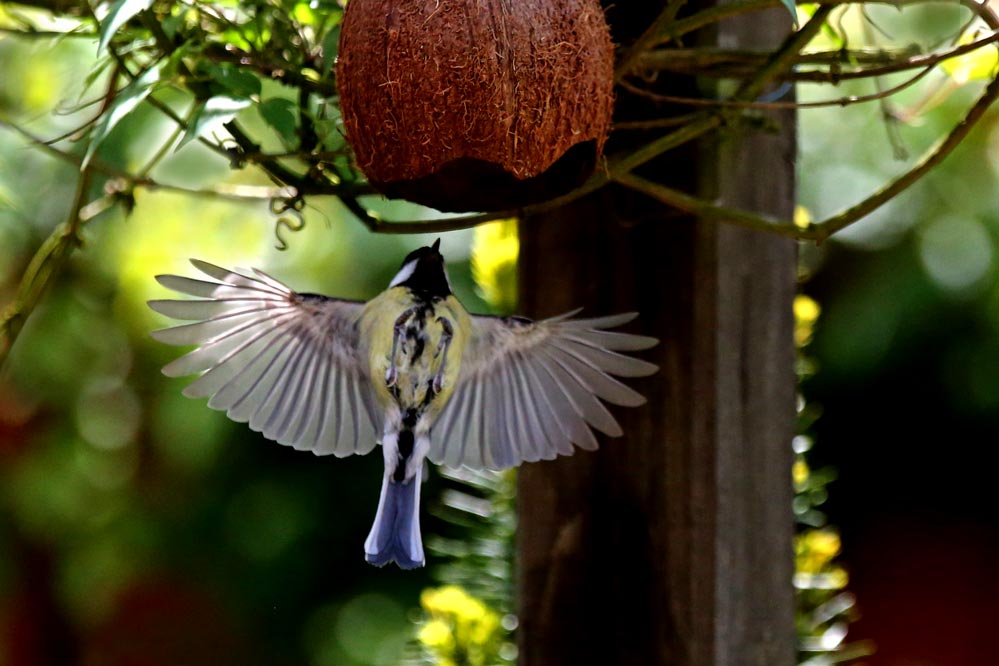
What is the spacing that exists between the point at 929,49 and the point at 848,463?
1.84 meters

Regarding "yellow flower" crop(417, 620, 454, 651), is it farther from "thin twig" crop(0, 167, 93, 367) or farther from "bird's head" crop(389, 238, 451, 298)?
"thin twig" crop(0, 167, 93, 367)

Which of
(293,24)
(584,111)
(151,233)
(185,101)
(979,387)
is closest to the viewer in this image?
(584,111)

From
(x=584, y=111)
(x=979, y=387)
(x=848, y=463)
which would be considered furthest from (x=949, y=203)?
(x=584, y=111)

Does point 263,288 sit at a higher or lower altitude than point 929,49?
lower

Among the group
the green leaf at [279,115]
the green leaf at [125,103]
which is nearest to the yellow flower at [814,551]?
the green leaf at [279,115]

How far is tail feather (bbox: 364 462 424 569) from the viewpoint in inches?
46.7

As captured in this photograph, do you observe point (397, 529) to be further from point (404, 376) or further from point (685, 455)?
point (685, 455)

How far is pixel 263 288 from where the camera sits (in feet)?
4.08

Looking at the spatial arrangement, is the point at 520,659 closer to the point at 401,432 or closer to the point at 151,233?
the point at 401,432

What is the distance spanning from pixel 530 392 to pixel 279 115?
444 mm

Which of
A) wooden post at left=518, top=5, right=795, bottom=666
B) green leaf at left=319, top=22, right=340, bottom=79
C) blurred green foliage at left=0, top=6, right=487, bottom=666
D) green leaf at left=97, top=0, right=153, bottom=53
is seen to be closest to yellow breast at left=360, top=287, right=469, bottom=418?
wooden post at left=518, top=5, right=795, bottom=666

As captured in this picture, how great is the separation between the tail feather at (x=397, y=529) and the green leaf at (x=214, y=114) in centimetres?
45

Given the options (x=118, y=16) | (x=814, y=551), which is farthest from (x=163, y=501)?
(x=118, y=16)

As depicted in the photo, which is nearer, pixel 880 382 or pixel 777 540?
pixel 777 540
